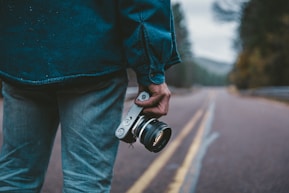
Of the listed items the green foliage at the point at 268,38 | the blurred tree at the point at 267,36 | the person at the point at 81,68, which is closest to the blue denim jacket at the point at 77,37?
the person at the point at 81,68

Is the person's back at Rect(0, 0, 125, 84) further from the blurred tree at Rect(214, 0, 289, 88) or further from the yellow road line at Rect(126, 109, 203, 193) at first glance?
the blurred tree at Rect(214, 0, 289, 88)

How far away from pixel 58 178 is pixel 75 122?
2229 millimetres

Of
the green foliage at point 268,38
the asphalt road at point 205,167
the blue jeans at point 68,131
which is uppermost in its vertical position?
the blue jeans at point 68,131

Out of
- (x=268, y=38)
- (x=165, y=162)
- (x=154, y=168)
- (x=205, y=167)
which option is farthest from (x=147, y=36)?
(x=268, y=38)

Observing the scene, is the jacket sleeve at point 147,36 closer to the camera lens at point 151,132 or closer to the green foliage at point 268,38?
the camera lens at point 151,132

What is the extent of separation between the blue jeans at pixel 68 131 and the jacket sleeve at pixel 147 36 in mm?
146

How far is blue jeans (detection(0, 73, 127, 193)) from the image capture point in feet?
5.30

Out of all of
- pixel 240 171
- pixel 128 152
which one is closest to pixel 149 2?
pixel 240 171

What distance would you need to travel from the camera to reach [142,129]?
1605 mm

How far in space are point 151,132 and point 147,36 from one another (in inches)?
15.5

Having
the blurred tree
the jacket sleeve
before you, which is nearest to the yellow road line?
the jacket sleeve

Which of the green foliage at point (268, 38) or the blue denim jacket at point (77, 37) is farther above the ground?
the blue denim jacket at point (77, 37)

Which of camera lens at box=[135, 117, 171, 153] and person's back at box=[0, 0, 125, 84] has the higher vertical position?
person's back at box=[0, 0, 125, 84]

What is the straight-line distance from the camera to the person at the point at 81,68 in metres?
1.55
